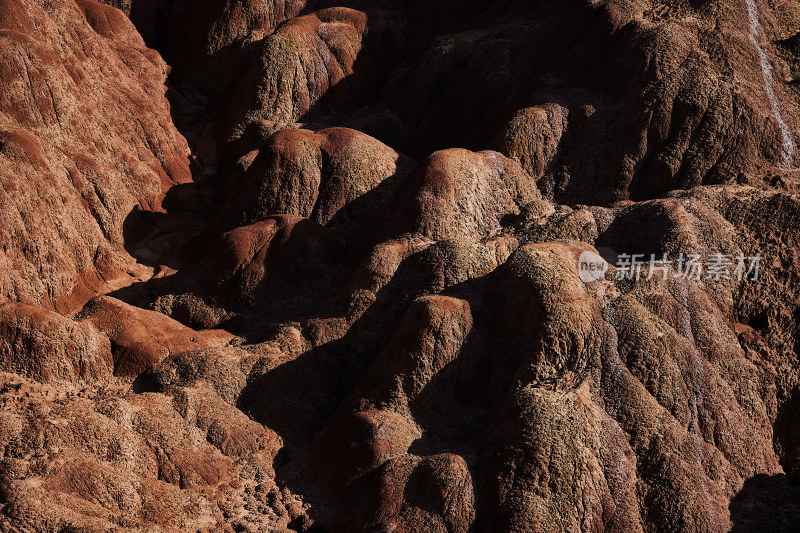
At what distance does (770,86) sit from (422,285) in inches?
441

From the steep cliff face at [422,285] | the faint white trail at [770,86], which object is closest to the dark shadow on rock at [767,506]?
the steep cliff face at [422,285]

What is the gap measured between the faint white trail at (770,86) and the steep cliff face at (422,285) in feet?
0.26

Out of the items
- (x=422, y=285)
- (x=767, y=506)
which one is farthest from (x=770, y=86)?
(x=767, y=506)

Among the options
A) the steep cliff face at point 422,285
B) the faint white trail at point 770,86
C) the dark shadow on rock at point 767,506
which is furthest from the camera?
the faint white trail at point 770,86

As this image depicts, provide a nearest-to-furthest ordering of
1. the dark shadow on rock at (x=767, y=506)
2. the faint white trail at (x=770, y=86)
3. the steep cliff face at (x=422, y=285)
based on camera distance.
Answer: the steep cliff face at (x=422, y=285) → the dark shadow on rock at (x=767, y=506) → the faint white trail at (x=770, y=86)

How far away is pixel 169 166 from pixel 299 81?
15.5 feet

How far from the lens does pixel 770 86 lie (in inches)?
1098

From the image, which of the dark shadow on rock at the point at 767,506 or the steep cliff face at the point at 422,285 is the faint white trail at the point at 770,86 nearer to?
the steep cliff face at the point at 422,285

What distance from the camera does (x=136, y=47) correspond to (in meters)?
36.0

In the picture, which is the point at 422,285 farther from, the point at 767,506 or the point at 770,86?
the point at 770,86

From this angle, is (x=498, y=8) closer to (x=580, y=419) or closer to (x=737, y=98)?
(x=737, y=98)

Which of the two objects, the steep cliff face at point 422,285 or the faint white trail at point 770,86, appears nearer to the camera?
the steep cliff face at point 422,285

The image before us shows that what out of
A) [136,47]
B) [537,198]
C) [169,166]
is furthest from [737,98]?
[136,47]

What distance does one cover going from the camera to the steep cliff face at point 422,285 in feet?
62.6
